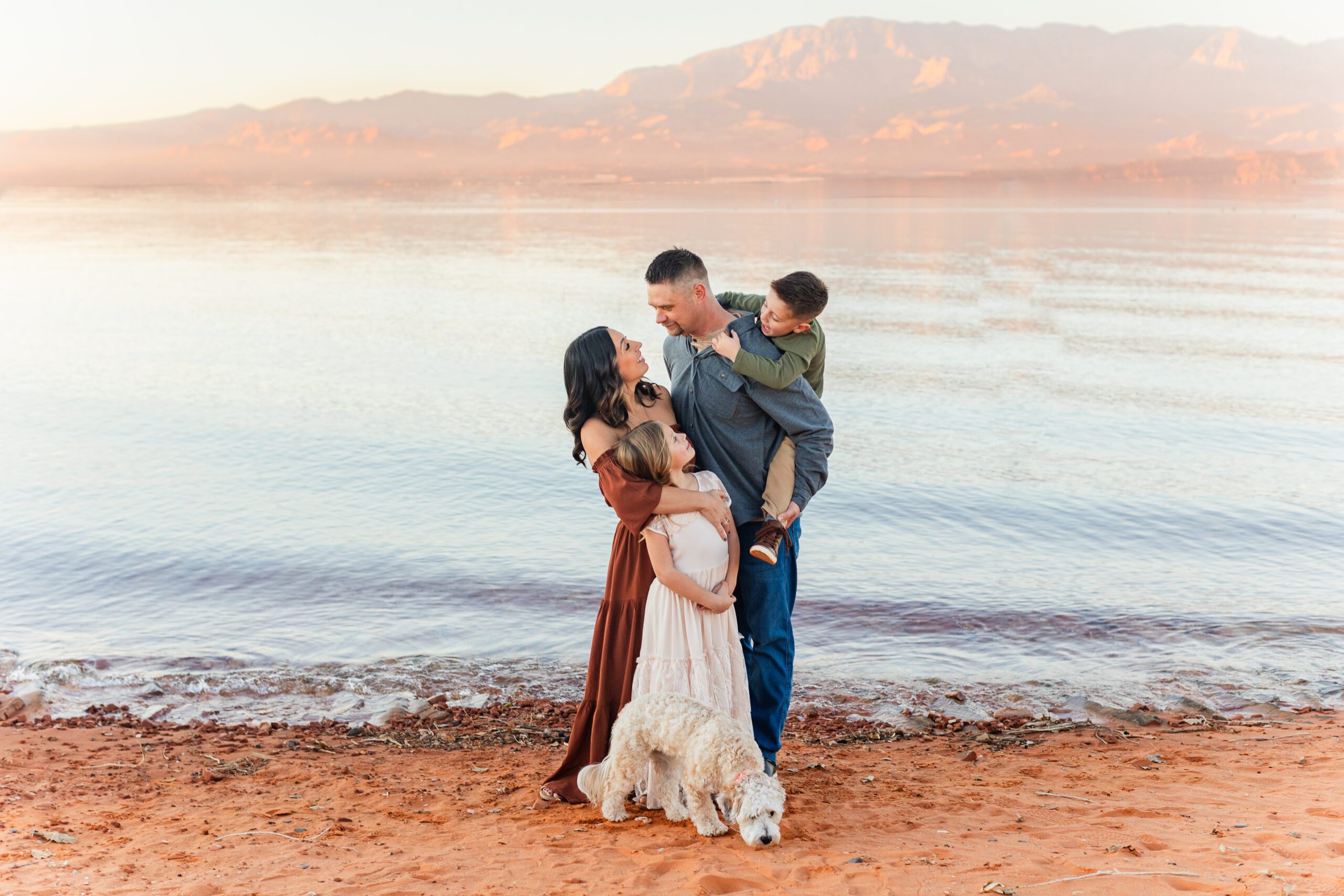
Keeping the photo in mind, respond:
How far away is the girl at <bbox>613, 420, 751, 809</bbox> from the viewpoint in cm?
448

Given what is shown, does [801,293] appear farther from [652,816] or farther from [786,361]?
[652,816]

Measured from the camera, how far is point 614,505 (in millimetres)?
4535

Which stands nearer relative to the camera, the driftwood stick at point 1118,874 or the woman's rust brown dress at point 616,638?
the driftwood stick at point 1118,874

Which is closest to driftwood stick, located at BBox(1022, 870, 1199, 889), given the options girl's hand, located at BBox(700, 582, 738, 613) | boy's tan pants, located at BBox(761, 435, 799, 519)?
girl's hand, located at BBox(700, 582, 738, 613)

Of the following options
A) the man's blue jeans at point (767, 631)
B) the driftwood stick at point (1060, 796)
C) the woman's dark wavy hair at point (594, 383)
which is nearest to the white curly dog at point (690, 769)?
the man's blue jeans at point (767, 631)

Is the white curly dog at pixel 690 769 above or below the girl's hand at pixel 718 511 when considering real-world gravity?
below

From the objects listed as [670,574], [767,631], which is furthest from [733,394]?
[767,631]

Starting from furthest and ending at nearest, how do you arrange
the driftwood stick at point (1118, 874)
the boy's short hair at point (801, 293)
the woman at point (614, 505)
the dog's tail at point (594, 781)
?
the dog's tail at point (594, 781), the woman at point (614, 505), the boy's short hair at point (801, 293), the driftwood stick at point (1118, 874)

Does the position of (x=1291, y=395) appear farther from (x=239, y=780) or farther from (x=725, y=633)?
(x=239, y=780)

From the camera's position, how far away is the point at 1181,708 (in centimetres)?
700

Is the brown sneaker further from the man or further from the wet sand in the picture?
the wet sand

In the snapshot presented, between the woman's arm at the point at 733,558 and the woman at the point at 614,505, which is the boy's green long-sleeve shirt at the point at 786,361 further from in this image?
the woman's arm at the point at 733,558

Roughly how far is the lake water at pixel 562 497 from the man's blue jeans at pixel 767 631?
2486 millimetres

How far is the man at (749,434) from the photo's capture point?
4.56m
